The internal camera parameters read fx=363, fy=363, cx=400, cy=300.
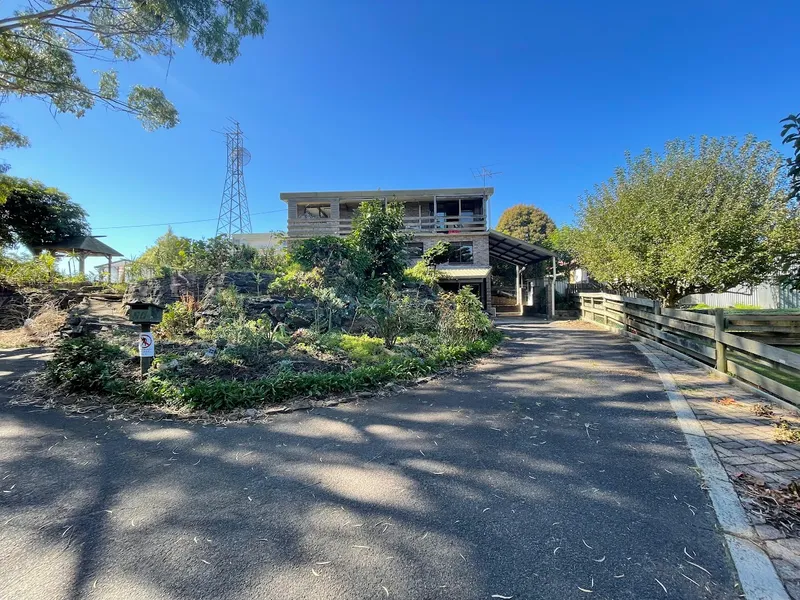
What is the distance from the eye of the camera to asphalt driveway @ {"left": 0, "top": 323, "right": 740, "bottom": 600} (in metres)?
1.88

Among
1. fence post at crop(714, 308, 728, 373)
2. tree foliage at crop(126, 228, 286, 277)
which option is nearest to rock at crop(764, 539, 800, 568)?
fence post at crop(714, 308, 728, 373)

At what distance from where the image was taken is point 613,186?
1206cm

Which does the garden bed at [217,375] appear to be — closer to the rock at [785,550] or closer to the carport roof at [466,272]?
the rock at [785,550]

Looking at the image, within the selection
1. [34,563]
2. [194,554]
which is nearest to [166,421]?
[34,563]

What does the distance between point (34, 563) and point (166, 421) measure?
2.29 m

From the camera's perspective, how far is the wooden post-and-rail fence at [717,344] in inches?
174

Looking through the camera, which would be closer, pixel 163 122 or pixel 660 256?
pixel 163 122

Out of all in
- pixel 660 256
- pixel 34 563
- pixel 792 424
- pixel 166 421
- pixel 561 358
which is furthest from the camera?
pixel 660 256

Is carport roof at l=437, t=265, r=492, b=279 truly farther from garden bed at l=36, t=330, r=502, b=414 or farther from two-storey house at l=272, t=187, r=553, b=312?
garden bed at l=36, t=330, r=502, b=414

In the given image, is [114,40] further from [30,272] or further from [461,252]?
[461,252]

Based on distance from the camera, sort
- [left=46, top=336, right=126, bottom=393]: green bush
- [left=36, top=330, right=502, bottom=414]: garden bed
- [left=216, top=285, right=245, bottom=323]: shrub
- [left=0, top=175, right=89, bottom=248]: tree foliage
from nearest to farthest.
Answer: [left=36, top=330, right=502, bottom=414]: garden bed → [left=46, top=336, right=126, bottom=393]: green bush → [left=216, top=285, right=245, bottom=323]: shrub → [left=0, top=175, right=89, bottom=248]: tree foliage

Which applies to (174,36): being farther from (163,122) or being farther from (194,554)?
(194,554)

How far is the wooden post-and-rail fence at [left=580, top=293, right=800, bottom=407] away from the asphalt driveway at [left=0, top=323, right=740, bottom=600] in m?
1.31

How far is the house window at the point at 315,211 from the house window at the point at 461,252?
26.8 feet
